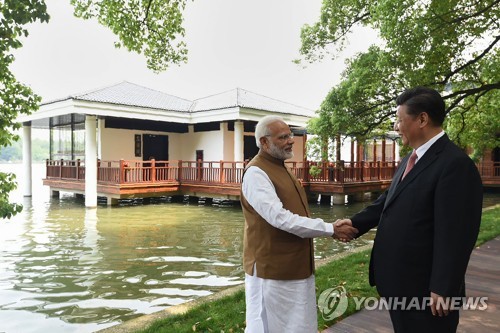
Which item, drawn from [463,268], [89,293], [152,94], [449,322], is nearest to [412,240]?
[463,268]

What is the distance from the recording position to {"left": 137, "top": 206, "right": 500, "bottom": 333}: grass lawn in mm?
3863

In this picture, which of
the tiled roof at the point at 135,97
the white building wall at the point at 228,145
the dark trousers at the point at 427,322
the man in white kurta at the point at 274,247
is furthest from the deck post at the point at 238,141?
the dark trousers at the point at 427,322

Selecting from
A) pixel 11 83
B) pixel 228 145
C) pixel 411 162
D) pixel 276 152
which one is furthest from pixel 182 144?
pixel 411 162

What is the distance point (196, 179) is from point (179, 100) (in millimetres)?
7463

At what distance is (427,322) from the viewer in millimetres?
2088

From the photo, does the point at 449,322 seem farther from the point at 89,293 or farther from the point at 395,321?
the point at 89,293

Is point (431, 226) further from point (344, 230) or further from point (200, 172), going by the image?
point (200, 172)

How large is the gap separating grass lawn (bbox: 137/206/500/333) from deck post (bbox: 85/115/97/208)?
1337 centimetres

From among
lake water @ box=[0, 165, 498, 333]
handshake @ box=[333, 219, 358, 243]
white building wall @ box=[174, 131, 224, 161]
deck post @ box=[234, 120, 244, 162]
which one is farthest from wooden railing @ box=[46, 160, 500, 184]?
handshake @ box=[333, 219, 358, 243]

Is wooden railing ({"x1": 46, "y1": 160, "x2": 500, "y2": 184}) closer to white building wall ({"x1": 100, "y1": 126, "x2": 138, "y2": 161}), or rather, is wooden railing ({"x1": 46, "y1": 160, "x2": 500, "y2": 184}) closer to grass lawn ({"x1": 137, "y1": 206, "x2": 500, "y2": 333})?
white building wall ({"x1": 100, "y1": 126, "x2": 138, "y2": 161})

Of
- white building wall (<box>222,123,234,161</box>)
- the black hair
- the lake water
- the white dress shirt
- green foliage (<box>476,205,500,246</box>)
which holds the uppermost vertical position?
white building wall (<box>222,123,234,161</box>)

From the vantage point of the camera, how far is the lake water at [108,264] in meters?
5.36

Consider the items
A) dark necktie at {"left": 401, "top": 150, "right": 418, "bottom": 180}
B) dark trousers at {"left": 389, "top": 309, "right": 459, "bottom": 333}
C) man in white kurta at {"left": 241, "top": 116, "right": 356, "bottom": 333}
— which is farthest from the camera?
man in white kurta at {"left": 241, "top": 116, "right": 356, "bottom": 333}

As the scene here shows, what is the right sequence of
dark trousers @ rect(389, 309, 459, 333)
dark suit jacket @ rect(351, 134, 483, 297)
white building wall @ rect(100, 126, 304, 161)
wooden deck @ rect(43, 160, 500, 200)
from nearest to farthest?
dark suit jacket @ rect(351, 134, 483, 297) → dark trousers @ rect(389, 309, 459, 333) → wooden deck @ rect(43, 160, 500, 200) → white building wall @ rect(100, 126, 304, 161)
